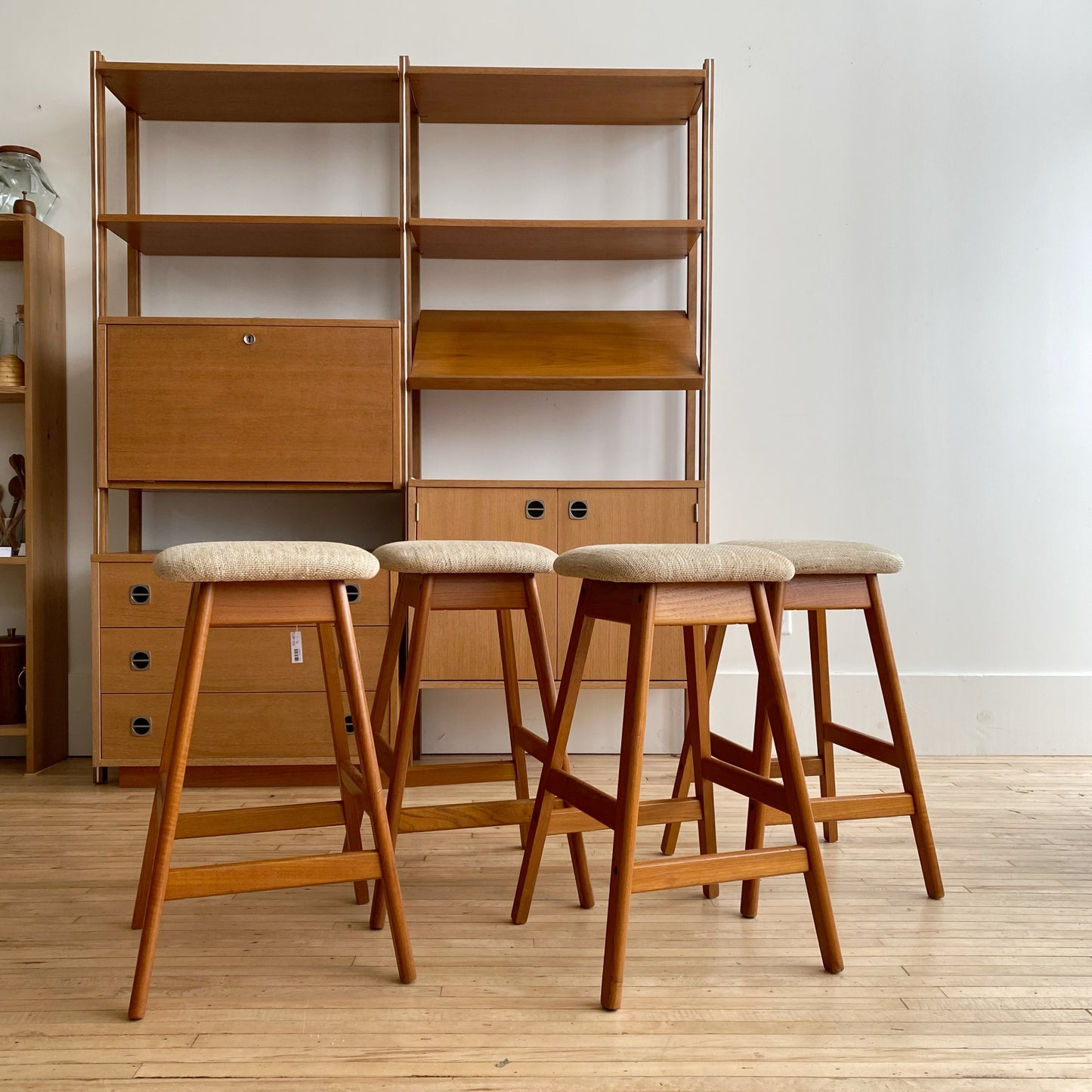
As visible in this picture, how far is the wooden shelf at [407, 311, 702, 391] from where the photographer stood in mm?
2854

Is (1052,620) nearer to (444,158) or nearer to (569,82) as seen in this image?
(569,82)

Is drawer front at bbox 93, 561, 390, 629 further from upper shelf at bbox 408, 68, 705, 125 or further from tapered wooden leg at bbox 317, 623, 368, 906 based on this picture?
upper shelf at bbox 408, 68, 705, 125

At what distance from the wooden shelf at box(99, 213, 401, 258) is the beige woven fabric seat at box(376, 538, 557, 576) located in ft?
4.62

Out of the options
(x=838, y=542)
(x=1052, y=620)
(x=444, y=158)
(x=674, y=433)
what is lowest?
(x=1052, y=620)

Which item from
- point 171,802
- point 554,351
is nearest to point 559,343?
point 554,351

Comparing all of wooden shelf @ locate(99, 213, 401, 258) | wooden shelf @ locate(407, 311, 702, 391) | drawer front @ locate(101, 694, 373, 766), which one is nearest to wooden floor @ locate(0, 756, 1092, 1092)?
drawer front @ locate(101, 694, 373, 766)

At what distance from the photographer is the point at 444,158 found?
316 centimetres

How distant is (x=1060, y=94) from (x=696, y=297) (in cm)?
148

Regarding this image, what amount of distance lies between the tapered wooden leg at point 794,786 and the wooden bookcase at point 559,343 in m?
1.22

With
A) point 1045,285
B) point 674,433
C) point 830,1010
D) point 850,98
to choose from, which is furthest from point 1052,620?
point 830,1010

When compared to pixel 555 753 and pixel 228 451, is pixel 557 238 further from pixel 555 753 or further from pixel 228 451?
pixel 555 753

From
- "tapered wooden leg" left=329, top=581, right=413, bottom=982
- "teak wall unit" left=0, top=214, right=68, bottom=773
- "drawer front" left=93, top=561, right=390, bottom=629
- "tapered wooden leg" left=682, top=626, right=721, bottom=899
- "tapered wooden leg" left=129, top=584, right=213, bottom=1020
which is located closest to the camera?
"tapered wooden leg" left=129, top=584, right=213, bottom=1020

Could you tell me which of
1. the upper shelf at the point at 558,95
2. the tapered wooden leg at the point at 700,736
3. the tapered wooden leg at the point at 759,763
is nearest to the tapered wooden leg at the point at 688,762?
the tapered wooden leg at the point at 700,736

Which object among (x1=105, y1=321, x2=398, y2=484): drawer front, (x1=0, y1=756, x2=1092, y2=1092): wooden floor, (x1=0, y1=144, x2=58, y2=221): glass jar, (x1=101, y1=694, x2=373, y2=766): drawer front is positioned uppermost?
(x1=0, y1=144, x2=58, y2=221): glass jar
